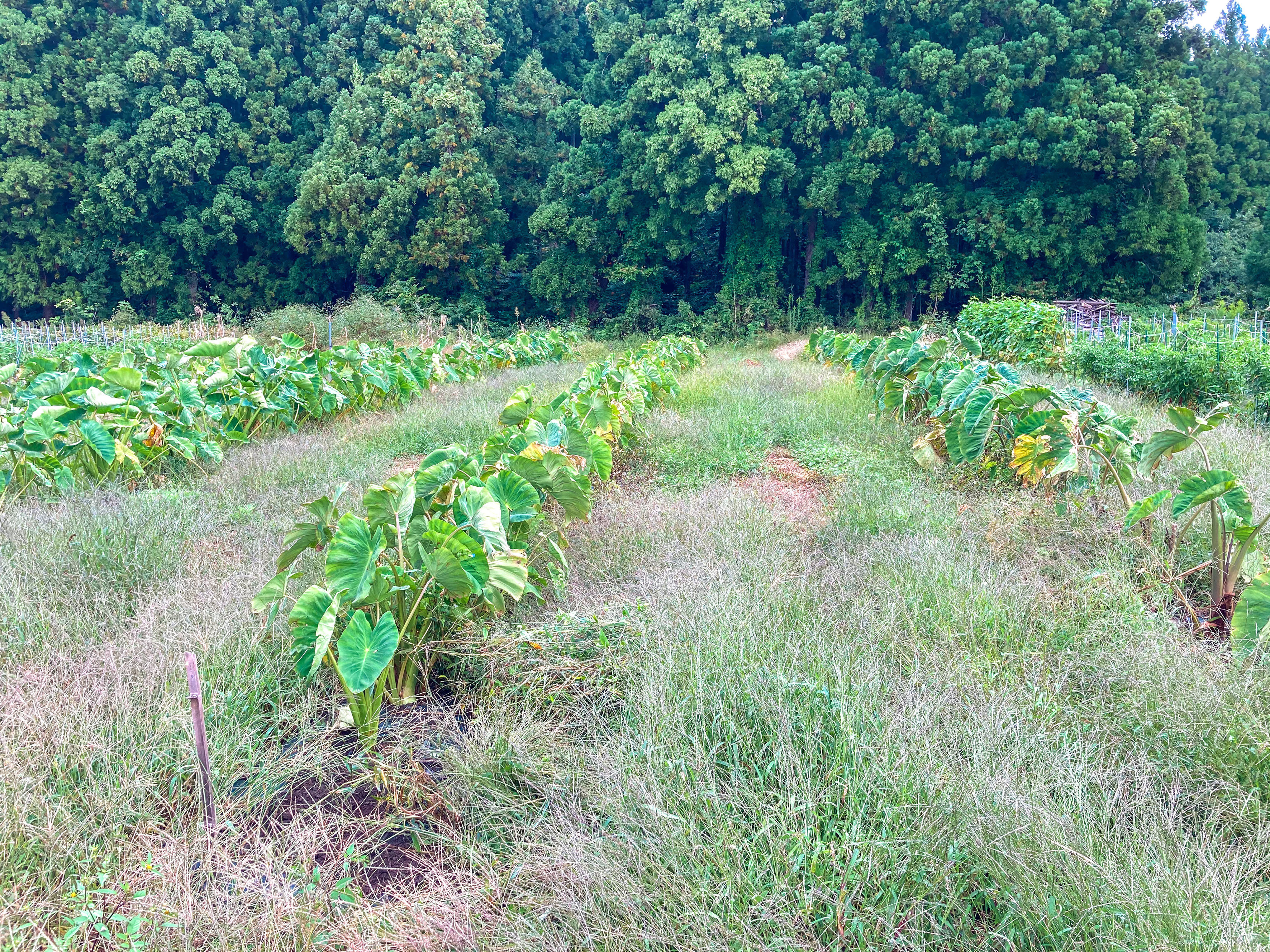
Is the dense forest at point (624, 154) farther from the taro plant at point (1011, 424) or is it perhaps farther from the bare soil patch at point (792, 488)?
the bare soil patch at point (792, 488)

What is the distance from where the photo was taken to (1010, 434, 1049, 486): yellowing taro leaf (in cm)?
385

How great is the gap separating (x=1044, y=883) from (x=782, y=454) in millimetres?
4697

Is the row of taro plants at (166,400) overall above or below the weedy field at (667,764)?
above

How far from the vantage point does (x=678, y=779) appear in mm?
1856

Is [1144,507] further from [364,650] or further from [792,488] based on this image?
[364,650]

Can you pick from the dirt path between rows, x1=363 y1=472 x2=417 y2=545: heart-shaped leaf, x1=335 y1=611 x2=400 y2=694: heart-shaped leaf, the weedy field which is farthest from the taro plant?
the dirt path between rows

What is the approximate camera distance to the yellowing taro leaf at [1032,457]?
3846mm

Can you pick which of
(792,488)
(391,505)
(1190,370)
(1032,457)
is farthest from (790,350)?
(391,505)

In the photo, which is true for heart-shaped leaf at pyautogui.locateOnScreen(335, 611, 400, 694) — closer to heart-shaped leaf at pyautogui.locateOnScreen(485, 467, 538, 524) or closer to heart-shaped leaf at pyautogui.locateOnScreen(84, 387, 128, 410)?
heart-shaped leaf at pyautogui.locateOnScreen(485, 467, 538, 524)

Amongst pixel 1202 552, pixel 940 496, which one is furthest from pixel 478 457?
pixel 1202 552

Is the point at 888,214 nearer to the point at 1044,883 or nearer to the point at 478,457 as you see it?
the point at 478,457

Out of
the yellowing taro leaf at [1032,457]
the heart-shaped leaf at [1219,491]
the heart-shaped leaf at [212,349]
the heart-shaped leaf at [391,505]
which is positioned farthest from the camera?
the heart-shaped leaf at [212,349]

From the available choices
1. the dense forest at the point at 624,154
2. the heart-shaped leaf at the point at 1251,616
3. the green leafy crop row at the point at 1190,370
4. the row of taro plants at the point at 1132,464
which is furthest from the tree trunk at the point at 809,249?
the heart-shaped leaf at the point at 1251,616

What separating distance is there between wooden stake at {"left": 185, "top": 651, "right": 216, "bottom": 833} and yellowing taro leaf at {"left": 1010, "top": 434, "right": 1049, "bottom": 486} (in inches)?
152
